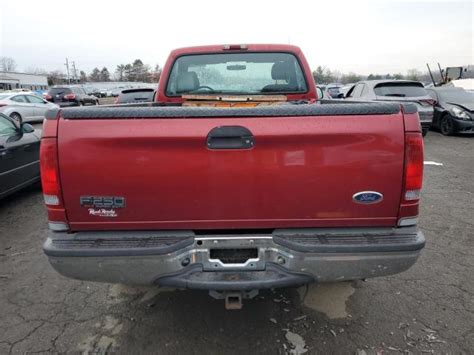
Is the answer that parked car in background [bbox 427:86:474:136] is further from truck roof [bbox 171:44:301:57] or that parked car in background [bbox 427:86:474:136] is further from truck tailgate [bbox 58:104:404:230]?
truck tailgate [bbox 58:104:404:230]

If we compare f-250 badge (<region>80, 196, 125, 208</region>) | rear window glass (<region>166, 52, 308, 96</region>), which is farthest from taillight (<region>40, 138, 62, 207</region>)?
rear window glass (<region>166, 52, 308, 96</region>)

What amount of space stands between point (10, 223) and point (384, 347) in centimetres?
480

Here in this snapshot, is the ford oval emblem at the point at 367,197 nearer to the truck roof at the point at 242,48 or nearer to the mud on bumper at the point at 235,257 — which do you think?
the mud on bumper at the point at 235,257

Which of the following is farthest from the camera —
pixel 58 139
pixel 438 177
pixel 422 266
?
pixel 438 177

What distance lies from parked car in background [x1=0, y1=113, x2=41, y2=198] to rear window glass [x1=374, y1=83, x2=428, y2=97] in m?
9.04

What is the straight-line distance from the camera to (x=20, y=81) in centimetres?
8331

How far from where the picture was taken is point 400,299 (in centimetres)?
317

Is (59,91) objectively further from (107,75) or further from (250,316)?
(107,75)

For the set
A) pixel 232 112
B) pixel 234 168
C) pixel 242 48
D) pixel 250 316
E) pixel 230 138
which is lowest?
pixel 250 316

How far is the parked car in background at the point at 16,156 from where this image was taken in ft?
17.5

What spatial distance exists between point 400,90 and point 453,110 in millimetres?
2373

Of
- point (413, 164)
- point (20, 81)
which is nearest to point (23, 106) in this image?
point (413, 164)

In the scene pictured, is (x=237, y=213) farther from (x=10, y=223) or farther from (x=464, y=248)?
(x=10, y=223)

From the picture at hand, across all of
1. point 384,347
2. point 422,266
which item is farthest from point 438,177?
point 384,347
